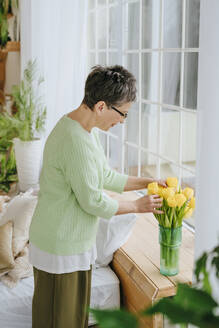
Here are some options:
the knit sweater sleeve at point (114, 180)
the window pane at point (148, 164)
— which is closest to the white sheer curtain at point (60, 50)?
the window pane at point (148, 164)

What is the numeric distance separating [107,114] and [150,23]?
52.8 inches

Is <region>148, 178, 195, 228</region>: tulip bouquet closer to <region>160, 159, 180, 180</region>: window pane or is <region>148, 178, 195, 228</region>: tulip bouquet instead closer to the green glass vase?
the green glass vase

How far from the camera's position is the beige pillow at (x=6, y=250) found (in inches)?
93.6

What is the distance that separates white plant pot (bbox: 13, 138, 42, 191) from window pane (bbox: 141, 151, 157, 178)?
3.12ft

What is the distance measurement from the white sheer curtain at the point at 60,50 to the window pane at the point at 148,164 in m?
0.75

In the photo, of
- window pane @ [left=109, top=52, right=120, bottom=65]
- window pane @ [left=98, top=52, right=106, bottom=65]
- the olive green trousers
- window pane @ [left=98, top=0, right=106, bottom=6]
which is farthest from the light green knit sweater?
window pane @ [left=98, top=0, right=106, bottom=6]

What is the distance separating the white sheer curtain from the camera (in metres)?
3.49

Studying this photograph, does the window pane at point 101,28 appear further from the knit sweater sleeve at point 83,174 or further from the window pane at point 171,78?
the knit sweater sleeve at point 83,174

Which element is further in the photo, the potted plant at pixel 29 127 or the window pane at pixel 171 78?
the potted plant at pixel 29 127

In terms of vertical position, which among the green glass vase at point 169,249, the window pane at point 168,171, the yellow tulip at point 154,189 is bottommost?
the green glass vase at point 169,249

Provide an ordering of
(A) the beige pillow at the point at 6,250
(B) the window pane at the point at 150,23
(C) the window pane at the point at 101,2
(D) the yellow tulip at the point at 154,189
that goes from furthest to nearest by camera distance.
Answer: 1. (C) the window pane at the point at 101,2
2. (B) the window pane at the point at 150,23
3. (A) the beige pillow at the point at 6,250
4. (D) the yellow tulip at the point at 154,189

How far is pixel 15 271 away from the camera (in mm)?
2389

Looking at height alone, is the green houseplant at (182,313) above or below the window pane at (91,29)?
below

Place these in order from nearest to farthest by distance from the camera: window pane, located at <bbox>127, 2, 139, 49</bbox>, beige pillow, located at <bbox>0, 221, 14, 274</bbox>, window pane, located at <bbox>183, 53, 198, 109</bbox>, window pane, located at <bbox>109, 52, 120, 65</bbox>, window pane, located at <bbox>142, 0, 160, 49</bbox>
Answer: beige pillow, located at <bbox>0, 221, 14, 274</bbox>
window pane, located at <bbox>183, 53, 198, 109</bbox>
window pane, located at <bbox>142, 0, 160, 49</bbox>
window pane, located at <bbox>127, 2, 139, 49</bbox>
window pane, located at <bbox>109, 52, 120, 65</bbox>
